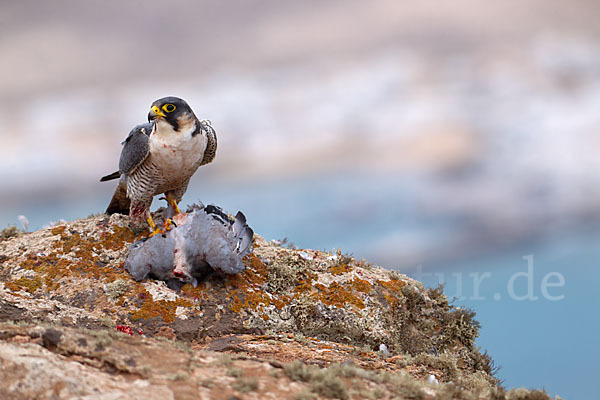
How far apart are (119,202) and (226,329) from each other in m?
Result: 3.56

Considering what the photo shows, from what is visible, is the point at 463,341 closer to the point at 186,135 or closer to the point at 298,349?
the point at 298,349

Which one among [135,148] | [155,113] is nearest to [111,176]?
[135,148]

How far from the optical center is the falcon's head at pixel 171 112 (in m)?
8.16

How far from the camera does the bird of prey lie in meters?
8.24

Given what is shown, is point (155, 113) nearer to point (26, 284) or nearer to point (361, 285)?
point (26, 284)

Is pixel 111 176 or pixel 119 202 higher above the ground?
pixel 111 176

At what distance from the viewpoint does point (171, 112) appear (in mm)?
8188

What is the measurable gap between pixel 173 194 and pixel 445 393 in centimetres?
Result: 621

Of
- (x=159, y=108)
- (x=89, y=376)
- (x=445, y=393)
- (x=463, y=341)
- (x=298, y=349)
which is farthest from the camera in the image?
(x=463, y=341)

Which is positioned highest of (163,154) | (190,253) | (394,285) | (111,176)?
(111,176)

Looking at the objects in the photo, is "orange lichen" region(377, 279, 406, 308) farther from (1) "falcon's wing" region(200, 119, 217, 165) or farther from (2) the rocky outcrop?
(1) "falcon's wing" region(200, 119, 217, 165)

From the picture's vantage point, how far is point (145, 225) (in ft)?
30.6

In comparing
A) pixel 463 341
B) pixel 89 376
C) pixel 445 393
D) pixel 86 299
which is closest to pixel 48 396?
pixel 89 376

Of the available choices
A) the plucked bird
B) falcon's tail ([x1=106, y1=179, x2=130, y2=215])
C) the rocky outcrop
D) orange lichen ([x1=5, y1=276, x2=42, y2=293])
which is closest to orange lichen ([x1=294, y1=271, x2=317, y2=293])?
the rocky outcrop
